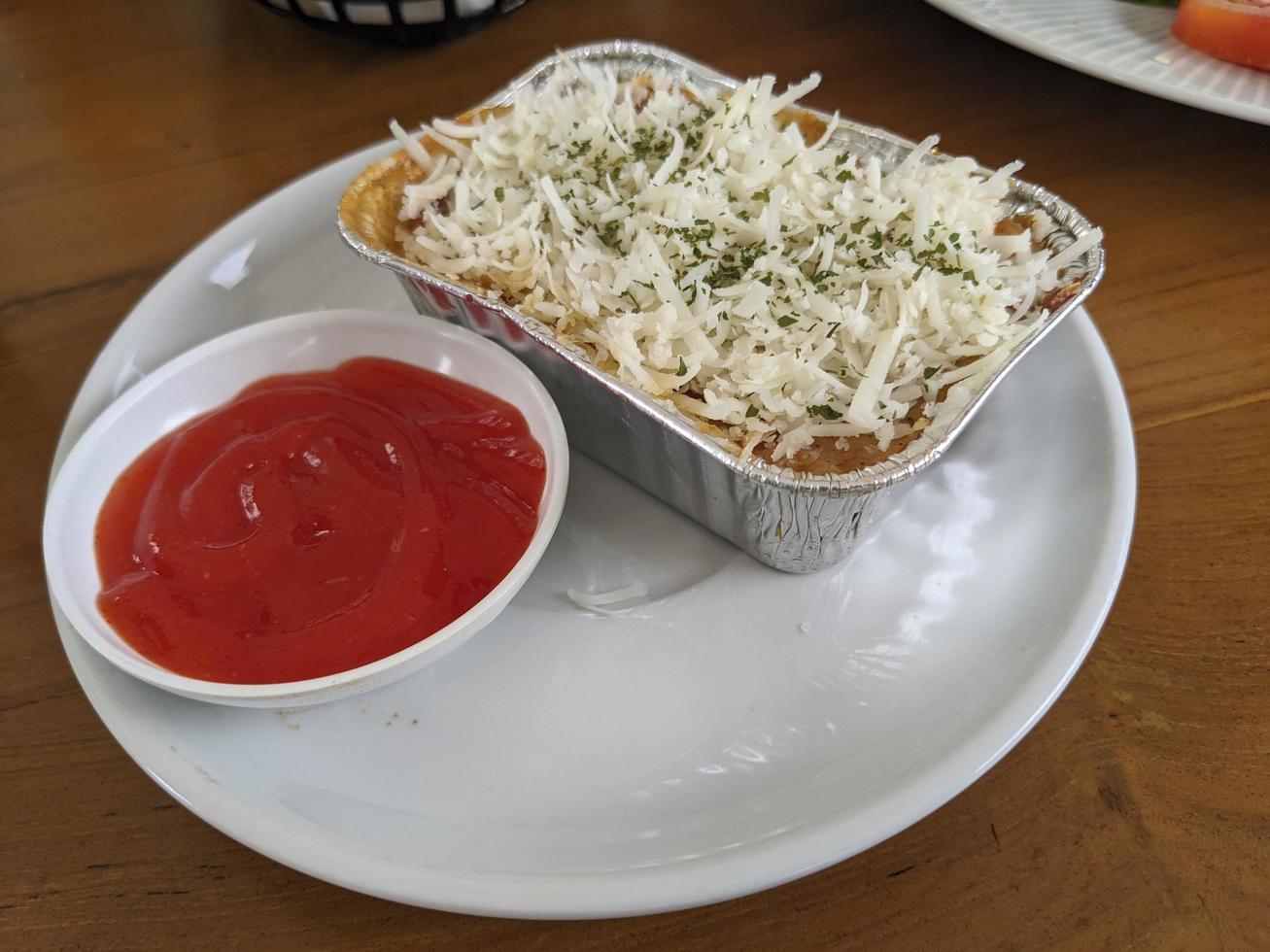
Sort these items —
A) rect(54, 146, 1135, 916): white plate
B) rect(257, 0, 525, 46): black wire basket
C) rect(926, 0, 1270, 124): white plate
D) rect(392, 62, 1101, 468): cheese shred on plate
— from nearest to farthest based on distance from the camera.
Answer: rect(54, 146, 1135, 916): white plate < rect(392, 62, 1101, 468): cheese shred on plate < rect(926, 0, 1270, 124): white plate < rect(257, 0, 525, 46): black wire basket

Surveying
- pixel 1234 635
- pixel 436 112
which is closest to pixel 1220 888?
pixel 1234 635

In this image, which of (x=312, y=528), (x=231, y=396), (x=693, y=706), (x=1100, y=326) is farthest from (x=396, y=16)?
(x=693, y=706)

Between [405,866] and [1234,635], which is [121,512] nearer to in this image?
[405,866]

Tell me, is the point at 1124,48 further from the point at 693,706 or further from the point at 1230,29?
the point at 693,706

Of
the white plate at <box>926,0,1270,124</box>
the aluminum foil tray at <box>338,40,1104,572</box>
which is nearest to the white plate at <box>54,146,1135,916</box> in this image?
the aluminum foil tray at <box>338,40,1104,572</box>

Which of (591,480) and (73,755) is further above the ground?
(591,480)

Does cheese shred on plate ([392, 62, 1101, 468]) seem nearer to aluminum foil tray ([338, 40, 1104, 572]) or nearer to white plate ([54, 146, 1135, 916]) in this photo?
aluminum foil tray ([338, 40, 1104, 572])
